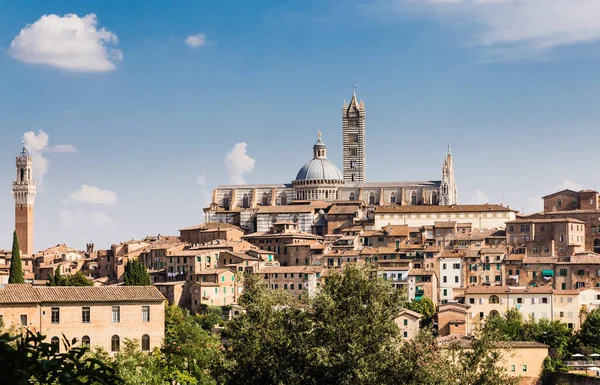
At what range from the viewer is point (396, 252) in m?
65.9

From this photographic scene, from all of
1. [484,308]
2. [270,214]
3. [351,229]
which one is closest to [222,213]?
[270,214]

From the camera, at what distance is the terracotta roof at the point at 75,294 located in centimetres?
3366

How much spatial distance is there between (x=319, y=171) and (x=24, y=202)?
1047 inches

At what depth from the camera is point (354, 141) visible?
113688 mm

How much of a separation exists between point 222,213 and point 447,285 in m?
32.7

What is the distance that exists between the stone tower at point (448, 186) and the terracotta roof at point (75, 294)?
57995 mm

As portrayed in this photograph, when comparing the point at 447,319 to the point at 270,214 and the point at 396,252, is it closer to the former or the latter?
the point at 396,252

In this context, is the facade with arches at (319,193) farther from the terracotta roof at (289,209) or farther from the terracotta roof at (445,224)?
the terracotta roof at (445,224)

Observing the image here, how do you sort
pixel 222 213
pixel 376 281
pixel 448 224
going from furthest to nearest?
pixel 222 213, pixel 448 224, pixel 376 281

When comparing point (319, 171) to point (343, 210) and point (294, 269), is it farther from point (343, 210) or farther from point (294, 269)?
point (294, 269)

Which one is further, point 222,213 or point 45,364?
point 222,213

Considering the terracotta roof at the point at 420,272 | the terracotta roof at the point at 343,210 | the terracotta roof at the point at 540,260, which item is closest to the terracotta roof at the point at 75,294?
the terracotta roof at the point at 420,272

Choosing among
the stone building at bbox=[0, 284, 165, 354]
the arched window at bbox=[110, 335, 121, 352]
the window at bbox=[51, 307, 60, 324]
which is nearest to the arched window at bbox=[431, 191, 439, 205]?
the stone building at bbox=[0, 284, 165, 354]

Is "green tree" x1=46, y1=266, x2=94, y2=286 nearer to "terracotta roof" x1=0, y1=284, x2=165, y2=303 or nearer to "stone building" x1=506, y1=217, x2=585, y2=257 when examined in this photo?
"terracotta roof" x1=0, y1=284, x2=165, y2=303
